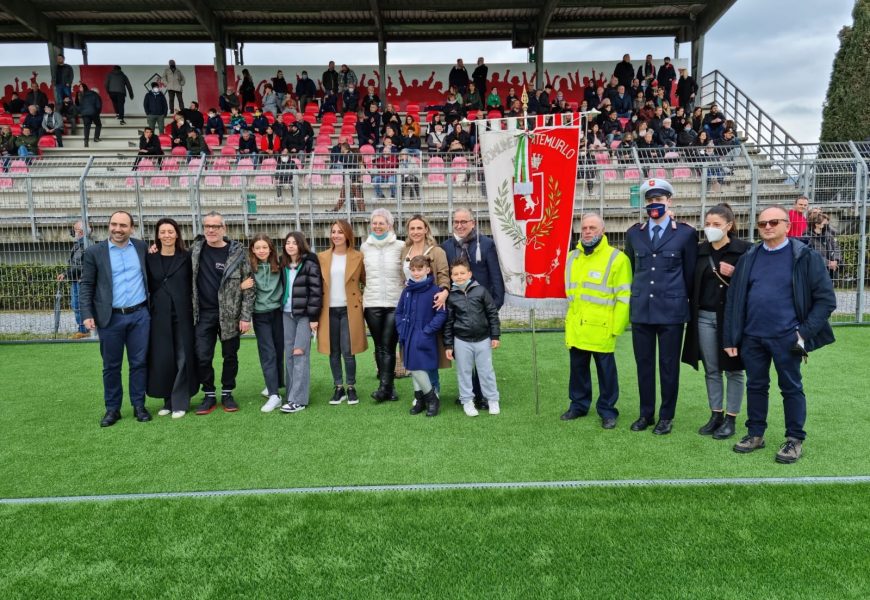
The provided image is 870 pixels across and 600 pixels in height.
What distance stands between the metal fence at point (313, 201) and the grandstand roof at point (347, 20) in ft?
31.3

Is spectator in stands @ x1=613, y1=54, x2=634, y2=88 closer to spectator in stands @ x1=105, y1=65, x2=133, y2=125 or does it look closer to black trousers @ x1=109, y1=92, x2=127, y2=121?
spectator in stands @ x1=105, y1=65, x2=133, y2=125

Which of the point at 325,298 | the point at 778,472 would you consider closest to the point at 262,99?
the point at 325,298

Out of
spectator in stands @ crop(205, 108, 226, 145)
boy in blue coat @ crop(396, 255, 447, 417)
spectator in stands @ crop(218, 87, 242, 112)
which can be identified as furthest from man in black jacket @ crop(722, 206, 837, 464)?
spectator in stands @ crop(218, 87, 242, 112)

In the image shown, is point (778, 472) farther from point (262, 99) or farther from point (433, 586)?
point (262, 99)

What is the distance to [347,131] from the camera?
18469 mm

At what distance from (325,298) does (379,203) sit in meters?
5.17

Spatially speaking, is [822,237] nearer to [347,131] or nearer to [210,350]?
[210,350]

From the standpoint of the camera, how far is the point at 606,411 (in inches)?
203

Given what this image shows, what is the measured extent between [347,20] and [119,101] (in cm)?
750

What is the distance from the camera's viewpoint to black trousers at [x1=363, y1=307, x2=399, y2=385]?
19.2ft

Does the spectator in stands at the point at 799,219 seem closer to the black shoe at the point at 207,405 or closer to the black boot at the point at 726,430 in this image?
the black boot at the point at 726,430

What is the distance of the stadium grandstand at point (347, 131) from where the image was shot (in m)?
10.4

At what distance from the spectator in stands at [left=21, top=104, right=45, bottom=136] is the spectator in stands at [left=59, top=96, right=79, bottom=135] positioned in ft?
3.28

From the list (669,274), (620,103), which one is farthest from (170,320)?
(620,103)
